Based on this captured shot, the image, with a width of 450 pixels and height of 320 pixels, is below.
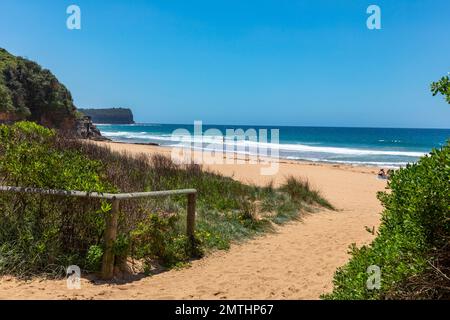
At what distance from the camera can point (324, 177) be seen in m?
21.2

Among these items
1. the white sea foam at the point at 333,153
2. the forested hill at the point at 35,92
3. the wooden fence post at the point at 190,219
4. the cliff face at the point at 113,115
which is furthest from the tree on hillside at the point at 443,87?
the cliff face at the point at 113,115

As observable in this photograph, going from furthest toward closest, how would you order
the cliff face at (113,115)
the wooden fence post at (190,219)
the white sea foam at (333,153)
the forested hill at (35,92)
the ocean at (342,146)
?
1. the cliff face at (113,115)
2. the ocean at (342,146)
3. the white sea foam at (333,153)
4. the forested hill at (35,92)
5. the wooden fence post at (190,219)

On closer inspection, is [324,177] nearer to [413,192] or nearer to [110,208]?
[110,208]

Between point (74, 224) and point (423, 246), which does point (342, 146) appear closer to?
point (74, 224)

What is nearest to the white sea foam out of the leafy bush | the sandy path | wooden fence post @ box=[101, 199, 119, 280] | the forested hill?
the forested hill

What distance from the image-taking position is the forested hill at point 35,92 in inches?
1120

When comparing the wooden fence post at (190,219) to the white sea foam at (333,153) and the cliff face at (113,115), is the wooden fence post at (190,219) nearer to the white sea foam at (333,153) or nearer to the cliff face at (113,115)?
the white sea foam at (333,153)

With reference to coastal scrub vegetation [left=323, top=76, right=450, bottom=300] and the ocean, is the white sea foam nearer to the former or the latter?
the ocean

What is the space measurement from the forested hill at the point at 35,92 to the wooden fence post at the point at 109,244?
2427cm

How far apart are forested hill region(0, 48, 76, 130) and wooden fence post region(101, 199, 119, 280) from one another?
2427cm

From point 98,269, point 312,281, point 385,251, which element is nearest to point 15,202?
point 98,269

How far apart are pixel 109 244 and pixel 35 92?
1124 inches
